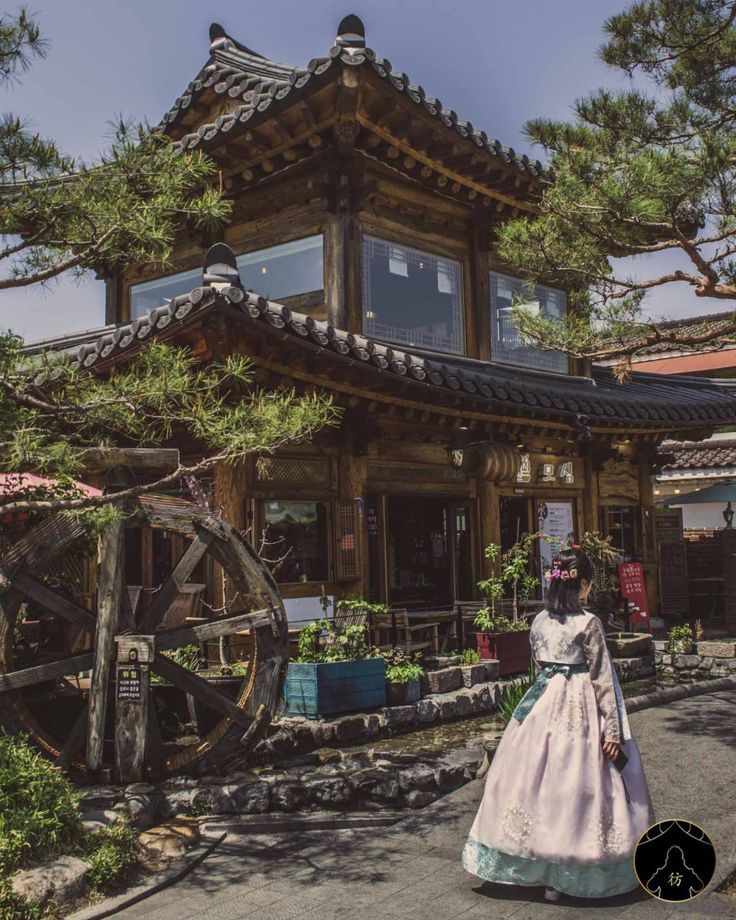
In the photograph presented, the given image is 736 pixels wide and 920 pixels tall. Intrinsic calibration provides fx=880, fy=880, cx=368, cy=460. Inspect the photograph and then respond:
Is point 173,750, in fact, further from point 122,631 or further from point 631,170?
point 631,170

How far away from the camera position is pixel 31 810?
5699 mm

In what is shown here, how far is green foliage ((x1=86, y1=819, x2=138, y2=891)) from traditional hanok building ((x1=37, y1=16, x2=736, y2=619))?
4731mm

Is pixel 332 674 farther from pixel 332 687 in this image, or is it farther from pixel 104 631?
pixel 104 631

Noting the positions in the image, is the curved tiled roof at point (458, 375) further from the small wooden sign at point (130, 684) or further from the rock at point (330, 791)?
the rock at point (330, 791)

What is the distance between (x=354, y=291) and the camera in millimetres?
12102

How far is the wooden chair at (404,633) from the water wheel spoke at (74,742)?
4.43 meters

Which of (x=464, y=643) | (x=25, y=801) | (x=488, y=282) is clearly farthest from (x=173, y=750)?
(x=488, y=282)

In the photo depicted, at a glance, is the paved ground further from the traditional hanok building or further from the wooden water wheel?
the traditional hanok building

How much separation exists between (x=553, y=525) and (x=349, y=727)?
272 inches

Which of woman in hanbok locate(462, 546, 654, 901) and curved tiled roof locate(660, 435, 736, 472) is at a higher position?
curved tiled roof locate(660, 435, 736, 472)

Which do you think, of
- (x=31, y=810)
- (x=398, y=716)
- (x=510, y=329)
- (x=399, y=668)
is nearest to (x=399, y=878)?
(x=31, y=810)

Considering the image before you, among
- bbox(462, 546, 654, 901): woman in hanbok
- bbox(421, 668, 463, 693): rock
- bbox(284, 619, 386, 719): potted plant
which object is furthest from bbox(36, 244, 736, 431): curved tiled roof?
bbox(462, 546, 654, 901): woman in hanbok

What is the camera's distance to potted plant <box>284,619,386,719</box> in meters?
9.33

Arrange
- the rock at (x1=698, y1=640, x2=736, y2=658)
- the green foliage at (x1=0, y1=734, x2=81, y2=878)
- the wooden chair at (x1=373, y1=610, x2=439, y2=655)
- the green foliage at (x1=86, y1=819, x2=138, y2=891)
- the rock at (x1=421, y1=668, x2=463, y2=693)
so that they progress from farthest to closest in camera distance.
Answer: the rock at (x1=698, y1=640, x2=736, y2=658), the wooden chair at (x1=373, y1=610, x2=439, y2=655), the rock at (x1=421, y1=668, x2=463, y2=693), the green foliage at (x1=86, y1=819, x2=138, y2=891), the green foliage at (x1=0, y1=734, x2=81, y2=878)
